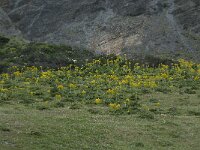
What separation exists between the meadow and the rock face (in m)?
14.9

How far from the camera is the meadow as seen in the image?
51.4 ft

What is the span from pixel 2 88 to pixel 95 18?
3386 cm

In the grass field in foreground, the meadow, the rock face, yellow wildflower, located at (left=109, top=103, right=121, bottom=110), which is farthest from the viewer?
the rock face

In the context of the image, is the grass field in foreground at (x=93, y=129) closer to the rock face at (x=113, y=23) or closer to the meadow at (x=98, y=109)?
the meadow at (x=98, y=109)

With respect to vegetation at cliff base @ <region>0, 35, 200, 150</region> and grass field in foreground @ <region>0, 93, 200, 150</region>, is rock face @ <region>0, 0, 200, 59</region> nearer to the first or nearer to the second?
vegetation at cliff base @ <region>0, 35, 200, 150</region>

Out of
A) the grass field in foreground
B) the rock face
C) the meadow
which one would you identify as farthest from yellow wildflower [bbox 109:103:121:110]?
the rock face

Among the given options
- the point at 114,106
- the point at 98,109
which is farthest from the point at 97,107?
the point at 114,106

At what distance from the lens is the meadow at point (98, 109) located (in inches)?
617

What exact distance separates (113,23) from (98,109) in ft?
117

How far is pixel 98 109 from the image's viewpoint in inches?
851

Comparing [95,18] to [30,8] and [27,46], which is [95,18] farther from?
[27,46]

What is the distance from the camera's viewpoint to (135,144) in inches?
619

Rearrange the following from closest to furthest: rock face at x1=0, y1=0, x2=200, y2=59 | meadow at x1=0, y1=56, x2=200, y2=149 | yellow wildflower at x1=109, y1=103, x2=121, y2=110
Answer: meadow at x1=0, y1=56, x2=200, y2=149 → yellow wildflower at x1=109, y1=103, x2=121, y2=110 → rock face at x1=0, y1=0, x2=200, y2=59

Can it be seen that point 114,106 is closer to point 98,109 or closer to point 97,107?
point 98,109
